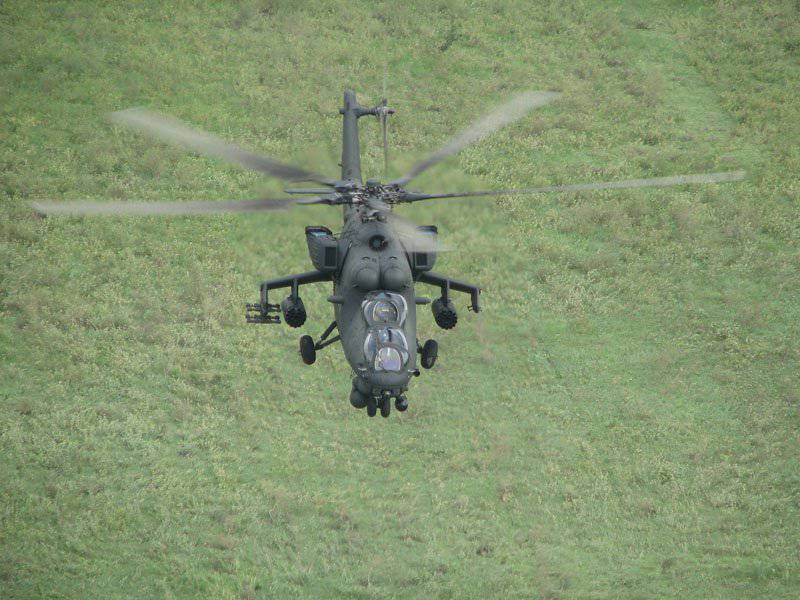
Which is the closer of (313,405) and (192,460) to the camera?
(192,460)

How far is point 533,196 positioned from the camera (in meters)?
42.8

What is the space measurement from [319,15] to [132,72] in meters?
10.1

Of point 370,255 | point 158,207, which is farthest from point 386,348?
point 158,207

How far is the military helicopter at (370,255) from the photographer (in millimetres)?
22031

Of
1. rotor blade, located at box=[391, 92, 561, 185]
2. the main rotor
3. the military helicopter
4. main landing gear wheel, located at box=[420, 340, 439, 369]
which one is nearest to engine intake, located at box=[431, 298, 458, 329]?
the military helicopter

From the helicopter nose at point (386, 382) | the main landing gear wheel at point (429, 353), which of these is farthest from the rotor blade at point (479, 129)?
the helicopter nose at point (386, 382)

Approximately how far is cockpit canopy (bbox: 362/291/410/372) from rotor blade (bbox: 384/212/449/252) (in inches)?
56.3

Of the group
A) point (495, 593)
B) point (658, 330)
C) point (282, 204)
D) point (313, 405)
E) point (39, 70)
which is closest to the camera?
point (282, 204)

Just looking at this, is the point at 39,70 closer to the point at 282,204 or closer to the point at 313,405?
the point at 313,405

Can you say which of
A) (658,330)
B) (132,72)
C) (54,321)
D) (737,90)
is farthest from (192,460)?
(737,90)

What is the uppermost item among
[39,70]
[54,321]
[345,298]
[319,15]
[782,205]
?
[319,15]

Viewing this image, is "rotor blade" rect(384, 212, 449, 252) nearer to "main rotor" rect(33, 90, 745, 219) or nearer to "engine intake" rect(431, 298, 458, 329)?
"main rotor" rect(33, 90, 745, 219)

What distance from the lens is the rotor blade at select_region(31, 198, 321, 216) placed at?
20.2 metres

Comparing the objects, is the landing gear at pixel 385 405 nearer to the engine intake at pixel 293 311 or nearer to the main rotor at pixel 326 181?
the engine intake at pixel 293 311
